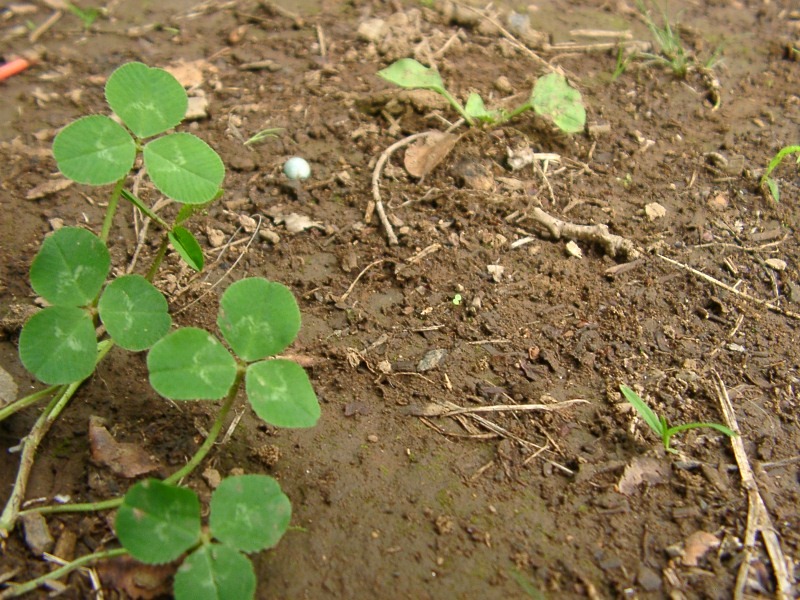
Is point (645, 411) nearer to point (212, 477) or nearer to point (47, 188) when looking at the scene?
point (212, 477)

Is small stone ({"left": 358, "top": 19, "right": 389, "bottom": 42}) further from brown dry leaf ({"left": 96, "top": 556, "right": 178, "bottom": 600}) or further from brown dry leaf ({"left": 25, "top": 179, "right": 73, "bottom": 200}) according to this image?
brown dry leaf ({"left": 96, "top": 556, "right": 178, "bottom": 600})

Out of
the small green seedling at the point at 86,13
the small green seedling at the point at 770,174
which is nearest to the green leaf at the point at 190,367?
the small green seedling at the point at 770,174

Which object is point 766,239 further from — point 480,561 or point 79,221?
Result: point 79,221

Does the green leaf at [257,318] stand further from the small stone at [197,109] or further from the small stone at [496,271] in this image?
the small stone at [197,109]

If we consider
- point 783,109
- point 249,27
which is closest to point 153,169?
point 249,27

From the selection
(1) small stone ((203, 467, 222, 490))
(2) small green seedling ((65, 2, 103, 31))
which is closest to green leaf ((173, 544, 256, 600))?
(1) small stone ((203, 467, 222, 490))

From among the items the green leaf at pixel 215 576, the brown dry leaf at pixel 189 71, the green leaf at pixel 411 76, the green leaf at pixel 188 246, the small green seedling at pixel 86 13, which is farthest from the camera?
the small green seedling at pixel 86 13

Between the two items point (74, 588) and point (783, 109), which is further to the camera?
point (783, 109)
